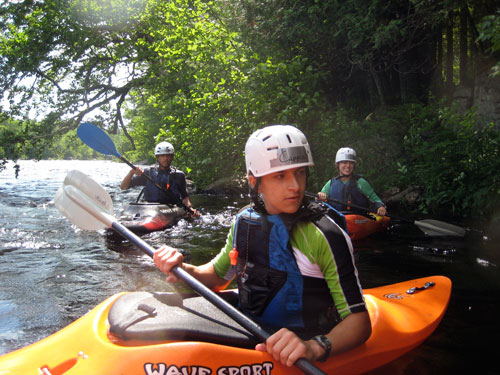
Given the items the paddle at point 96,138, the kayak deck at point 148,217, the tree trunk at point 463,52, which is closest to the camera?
the paddle at point 96,138

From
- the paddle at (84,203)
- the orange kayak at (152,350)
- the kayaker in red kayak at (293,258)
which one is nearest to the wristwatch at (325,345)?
the kayaker in red kayak at (293,258)

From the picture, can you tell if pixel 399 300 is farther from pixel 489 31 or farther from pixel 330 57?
pixel 330 57

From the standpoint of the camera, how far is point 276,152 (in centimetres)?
188

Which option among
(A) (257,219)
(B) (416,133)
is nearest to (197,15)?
(B) (416,133)

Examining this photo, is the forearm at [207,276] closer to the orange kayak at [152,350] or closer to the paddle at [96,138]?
the orange kayak at [152,350]

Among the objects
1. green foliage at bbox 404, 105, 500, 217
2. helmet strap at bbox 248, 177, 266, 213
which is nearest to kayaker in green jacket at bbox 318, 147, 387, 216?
green foliage at bbox 404, 105, 500, 217

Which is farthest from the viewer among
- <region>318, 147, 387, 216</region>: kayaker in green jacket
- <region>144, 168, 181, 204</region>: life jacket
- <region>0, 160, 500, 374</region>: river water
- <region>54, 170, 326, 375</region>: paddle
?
<region>144, 168, 181, 204</region>: life jacket

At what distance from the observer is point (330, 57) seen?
10.6m

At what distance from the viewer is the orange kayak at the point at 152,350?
178cm

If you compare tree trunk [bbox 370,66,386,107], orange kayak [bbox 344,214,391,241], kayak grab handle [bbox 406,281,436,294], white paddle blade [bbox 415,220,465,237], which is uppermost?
tree trunk [bbox 370,66,386,107]

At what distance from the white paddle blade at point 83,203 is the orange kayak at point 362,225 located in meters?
4.06

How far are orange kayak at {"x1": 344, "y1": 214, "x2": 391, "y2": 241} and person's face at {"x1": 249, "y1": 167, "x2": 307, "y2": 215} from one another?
4.33 meters

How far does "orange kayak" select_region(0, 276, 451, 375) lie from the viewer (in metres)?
1.78

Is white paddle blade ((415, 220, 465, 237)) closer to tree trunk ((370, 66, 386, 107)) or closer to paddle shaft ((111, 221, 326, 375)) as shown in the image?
paddle shaft ((111, 221, 326, 375))
